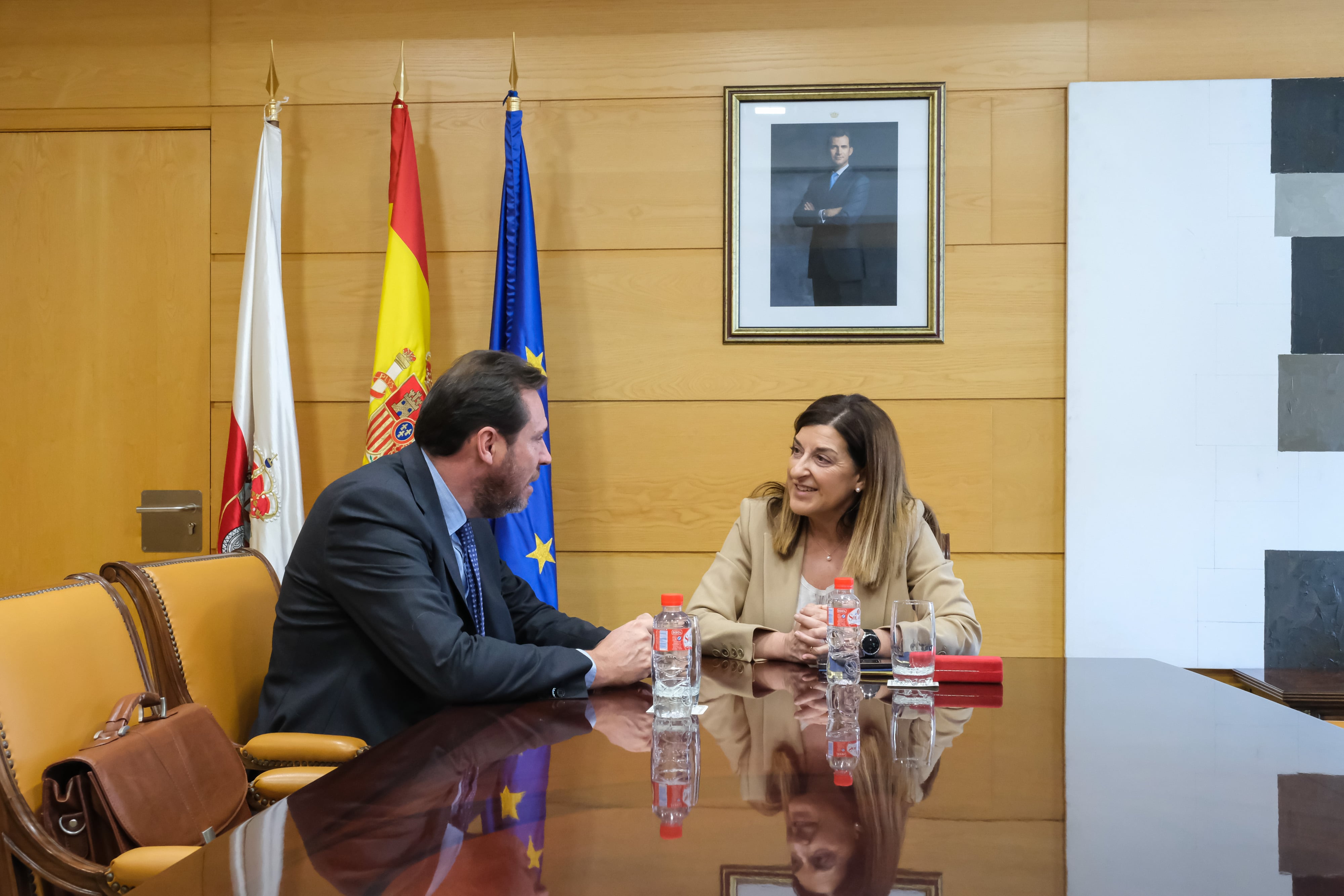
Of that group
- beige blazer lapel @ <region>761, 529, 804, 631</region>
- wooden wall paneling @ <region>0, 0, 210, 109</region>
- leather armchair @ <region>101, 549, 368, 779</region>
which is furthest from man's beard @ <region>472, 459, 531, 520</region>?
wooden wall paneling @ <region>0, 0, 210, 109</region>

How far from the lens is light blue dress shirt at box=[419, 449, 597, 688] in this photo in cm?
203

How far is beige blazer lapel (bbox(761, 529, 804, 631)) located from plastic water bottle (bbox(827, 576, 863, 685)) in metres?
0.56

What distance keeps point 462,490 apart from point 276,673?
51 cm

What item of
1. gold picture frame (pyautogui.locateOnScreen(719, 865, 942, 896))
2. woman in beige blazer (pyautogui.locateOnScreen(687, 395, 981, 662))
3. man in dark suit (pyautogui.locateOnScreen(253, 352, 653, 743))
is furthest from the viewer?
woman in beige blazer (pyautogui.locateOnScreen(687, 395, 981, 662))

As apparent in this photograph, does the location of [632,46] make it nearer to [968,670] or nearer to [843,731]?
[968,670]

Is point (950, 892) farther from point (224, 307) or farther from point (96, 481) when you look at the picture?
point (96, 481)

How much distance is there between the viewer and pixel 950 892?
2.70 feet

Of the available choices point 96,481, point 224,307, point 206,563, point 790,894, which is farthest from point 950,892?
point 96,481

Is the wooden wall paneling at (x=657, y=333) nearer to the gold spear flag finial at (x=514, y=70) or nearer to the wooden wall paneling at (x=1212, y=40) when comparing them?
the gold spear flag finial at (x=514, y=70)

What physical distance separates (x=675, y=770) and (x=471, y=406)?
1.03 metres

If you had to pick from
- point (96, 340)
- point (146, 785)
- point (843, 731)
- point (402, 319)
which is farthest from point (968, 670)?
point (96, 340)

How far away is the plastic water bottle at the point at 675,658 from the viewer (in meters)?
1.61

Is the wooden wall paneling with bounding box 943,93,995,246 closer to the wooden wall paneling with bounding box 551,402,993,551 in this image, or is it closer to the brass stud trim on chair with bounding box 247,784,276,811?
the wooden wall paneling with bounding box 551,402,993,551

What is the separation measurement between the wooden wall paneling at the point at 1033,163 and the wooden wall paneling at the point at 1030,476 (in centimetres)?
59
